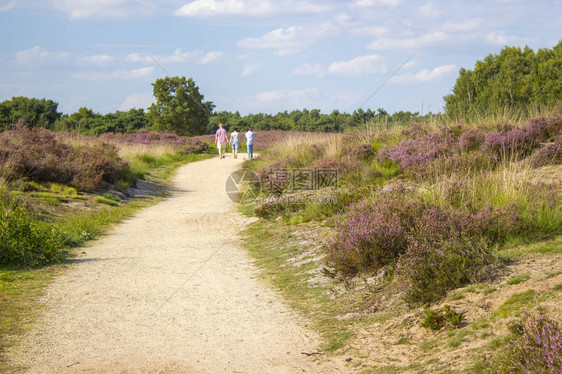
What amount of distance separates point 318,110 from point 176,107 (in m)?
18.6

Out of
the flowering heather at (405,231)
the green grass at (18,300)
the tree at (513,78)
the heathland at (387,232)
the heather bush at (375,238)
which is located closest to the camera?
the heathland at (387,232)

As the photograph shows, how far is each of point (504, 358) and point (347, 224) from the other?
4.04 metres

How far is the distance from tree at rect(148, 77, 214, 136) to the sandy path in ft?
162

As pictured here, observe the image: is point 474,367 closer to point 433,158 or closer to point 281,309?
point 281,309

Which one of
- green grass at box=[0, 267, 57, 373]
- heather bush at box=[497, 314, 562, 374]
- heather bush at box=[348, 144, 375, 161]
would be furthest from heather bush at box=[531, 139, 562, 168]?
green grass at box=[0, 267, 57, 373]

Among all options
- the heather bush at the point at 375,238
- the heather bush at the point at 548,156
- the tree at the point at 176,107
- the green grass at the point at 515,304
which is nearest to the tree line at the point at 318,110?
the tree at the point at 176,107

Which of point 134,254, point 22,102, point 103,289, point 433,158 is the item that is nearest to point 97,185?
point 134,254

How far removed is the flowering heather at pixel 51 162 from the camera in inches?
573

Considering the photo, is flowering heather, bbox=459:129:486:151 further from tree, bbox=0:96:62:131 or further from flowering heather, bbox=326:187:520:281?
tree, bbox=0:96:62:131

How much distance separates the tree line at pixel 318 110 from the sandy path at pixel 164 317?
1160 cm

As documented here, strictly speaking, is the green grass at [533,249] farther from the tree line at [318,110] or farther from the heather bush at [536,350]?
the tree line at [318,110]

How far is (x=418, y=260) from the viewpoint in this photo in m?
5.66

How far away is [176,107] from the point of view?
58688 millimetres

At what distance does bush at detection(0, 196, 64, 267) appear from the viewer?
27.3ft
